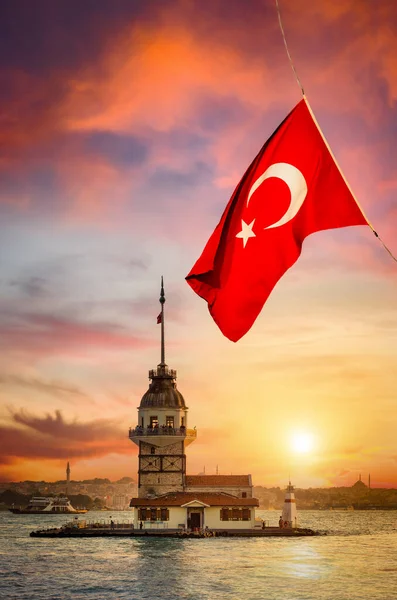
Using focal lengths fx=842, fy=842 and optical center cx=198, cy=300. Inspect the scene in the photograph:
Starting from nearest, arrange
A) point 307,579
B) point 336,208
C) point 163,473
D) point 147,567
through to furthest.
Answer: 1. point 336,208
2. point 307,579
3. point 147,567
4. point 163,473

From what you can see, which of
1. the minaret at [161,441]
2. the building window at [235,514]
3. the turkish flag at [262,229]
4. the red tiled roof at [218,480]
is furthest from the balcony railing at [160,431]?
the turkish flag at [262,229]

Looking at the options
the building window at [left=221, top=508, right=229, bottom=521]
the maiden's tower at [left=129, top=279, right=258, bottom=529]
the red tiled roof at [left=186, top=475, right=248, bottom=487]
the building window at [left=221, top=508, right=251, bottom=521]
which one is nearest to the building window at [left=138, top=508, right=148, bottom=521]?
the maiden's tower at [left=129, top=279, right=258, bottom=529]

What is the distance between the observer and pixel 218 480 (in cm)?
10000

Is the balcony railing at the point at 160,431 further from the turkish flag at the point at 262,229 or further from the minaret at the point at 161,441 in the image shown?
the turkish flag at the point at 262,229

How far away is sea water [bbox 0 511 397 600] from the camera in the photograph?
5456 cm

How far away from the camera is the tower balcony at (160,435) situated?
98.1m

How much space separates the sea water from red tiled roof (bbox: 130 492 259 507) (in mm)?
4319

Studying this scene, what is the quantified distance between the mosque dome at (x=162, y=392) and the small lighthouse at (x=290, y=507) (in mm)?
16348

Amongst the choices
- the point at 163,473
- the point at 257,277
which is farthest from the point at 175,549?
the point at 257,277

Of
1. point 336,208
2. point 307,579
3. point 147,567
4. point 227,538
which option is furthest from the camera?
point 227,538

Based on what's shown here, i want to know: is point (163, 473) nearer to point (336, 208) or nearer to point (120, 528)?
point (120, 528)

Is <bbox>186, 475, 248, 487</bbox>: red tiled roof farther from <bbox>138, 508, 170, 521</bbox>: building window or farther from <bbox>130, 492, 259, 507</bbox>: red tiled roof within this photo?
<bbox>138, 508, 170, 521</bbox>: building window

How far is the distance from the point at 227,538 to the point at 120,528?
15708mm

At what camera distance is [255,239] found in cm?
1502
